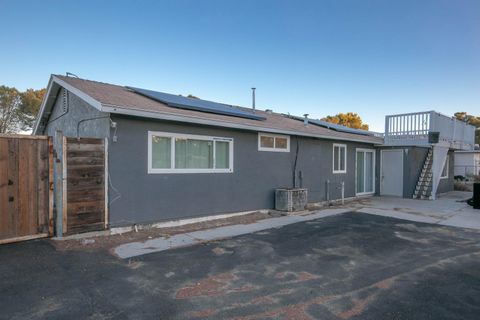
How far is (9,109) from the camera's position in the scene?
22.0 meters

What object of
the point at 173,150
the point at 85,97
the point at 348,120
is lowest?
the point at 173,150

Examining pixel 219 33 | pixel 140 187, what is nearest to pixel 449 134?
pixel 219 33

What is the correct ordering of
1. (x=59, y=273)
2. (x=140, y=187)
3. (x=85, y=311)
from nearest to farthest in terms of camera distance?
(x=85, y=311), (x=59, y=273), (x=140, y=187)

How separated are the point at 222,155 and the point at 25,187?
4.45 metres

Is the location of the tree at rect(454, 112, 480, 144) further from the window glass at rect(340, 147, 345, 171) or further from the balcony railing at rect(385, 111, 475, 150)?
the window glass at rect(340, 147, 345, 171)

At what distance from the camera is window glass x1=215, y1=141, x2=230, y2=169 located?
775 cm

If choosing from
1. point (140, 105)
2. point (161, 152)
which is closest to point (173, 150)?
point (161, 152)

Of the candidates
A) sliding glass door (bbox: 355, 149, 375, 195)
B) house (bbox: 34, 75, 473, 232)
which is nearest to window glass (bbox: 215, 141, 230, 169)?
house (bbox: 34, 75, 473, 232)

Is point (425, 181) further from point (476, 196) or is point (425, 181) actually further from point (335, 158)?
point (335, 158)

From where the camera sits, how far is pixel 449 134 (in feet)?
44.3

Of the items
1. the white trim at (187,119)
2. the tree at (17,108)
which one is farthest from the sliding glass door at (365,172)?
the tree at (17,108)

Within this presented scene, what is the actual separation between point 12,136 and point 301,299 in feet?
18.9

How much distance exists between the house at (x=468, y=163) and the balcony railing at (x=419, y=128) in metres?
14.7

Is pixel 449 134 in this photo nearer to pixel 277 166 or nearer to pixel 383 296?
pixel 277 166
